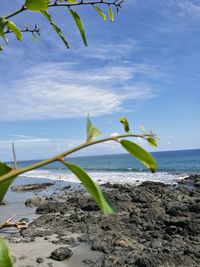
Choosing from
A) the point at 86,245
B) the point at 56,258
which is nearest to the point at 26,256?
the point at 56,258

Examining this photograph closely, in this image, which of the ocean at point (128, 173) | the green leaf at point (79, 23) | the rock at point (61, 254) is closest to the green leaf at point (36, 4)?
the green leaf at point (79, 23)

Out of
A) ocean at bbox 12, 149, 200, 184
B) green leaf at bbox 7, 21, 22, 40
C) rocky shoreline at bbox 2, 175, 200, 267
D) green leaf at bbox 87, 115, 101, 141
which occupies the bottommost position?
ocean at bbox 12, 149, 200, 184

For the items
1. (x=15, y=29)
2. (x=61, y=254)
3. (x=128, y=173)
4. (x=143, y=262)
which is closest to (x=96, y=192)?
(x=15, y=29)

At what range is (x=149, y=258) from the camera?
679cm

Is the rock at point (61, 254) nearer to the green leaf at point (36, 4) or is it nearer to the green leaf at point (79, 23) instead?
the green leaf at point (79, 23)

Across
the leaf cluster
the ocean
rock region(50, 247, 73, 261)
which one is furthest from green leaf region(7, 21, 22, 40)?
rock region(50, 247, 73, 261)

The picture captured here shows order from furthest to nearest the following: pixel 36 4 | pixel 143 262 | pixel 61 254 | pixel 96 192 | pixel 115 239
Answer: pixel 115 239 → pixel 61 254 → pixel 143 262 → pixel 36 4 → pixel 96 192

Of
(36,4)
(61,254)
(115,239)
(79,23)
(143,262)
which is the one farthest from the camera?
(115,239)

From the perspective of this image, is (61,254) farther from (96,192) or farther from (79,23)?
(96,192)

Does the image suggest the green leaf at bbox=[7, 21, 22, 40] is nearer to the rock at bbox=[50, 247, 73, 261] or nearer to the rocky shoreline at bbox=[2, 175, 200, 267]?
the rocky shoreline at bbox=[2, 175, 200, 267]

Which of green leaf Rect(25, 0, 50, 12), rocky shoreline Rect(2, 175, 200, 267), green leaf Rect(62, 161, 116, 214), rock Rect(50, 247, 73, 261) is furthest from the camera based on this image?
rock Rect(50, 247, 73, 261)

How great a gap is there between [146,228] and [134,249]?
1638mm

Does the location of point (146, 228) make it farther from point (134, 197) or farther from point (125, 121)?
point (125, 121)

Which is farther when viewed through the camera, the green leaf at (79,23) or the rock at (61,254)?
the rock at (61,254)
